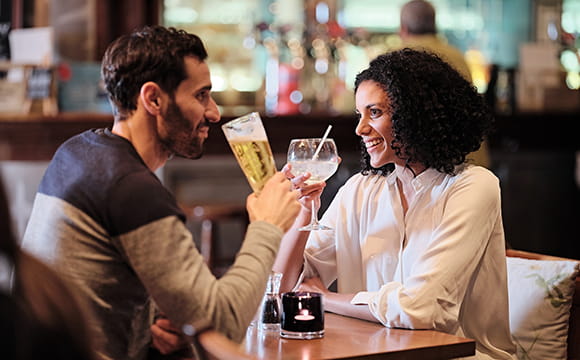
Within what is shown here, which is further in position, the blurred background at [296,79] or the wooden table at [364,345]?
the blurred background at [296,79]

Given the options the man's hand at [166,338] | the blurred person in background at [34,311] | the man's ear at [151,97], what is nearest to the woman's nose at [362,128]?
the man's ear at [151,97]

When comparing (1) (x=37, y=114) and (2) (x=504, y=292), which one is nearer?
(2) (x=504, y=292)

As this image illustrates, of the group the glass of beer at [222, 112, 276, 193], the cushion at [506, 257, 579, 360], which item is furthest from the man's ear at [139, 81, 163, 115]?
the cushion at [506, 257, 579, 360]

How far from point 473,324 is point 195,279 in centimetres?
93

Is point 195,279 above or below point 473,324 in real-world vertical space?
above

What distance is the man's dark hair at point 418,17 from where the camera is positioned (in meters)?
4.27

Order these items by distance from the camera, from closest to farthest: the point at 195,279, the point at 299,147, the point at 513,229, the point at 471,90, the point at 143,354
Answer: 1. the point at 195,279
2. the point at 143,354
3. the point at 299,147
4. the point at 471,90
5. the point at 513,229

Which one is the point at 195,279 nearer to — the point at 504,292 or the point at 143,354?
the point at 143,354

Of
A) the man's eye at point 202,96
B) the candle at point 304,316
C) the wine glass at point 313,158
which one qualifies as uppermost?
the man's eye at point 202,96

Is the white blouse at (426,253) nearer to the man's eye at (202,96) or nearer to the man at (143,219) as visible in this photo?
the man at (143,219)

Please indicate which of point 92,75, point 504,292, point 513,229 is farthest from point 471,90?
point 513,229

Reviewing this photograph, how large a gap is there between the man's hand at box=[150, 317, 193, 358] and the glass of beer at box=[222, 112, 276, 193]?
1.15ft

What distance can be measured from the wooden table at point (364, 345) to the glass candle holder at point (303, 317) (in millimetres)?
20

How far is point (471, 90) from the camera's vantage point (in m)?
2.29
